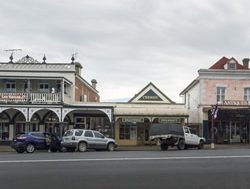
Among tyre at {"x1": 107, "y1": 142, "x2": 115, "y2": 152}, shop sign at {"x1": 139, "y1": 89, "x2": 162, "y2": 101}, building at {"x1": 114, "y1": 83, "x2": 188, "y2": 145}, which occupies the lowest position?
tyre at {"x1": 107, "y1": 142, "x2": 115, "y2": 152}

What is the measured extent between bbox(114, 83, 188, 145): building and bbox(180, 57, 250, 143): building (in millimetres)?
2186

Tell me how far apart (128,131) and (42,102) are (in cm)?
894

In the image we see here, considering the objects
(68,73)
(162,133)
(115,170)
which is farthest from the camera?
(68,73)

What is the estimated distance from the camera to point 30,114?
43219 millimetres

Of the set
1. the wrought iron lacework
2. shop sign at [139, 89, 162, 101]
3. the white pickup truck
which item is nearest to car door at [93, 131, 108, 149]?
the white pickup truck

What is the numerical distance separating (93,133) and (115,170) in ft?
62.8

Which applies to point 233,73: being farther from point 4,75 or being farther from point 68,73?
point 4,75

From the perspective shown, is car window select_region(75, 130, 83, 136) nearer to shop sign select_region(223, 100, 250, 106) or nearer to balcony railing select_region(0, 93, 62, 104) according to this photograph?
balcony railing select_region(0, 93, 62, 104)

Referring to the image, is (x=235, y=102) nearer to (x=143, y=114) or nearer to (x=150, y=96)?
(x=150, y=96)

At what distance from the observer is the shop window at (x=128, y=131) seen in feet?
157

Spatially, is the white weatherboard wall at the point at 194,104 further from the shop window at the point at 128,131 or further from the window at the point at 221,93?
the shop window at the point at 128,131

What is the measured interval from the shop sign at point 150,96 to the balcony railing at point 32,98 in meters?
8.89

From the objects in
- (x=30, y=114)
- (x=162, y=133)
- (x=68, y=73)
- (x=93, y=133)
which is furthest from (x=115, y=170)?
(x=68, y=73)

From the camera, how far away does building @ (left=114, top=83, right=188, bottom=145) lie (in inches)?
1838
